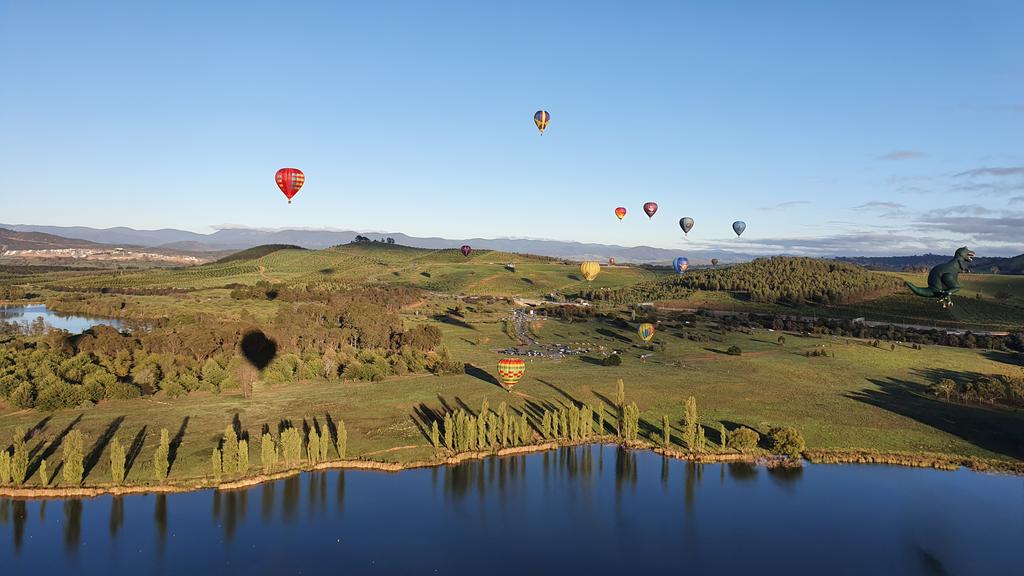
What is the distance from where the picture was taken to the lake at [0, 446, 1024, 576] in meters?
47.3

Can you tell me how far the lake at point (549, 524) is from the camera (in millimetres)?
47281

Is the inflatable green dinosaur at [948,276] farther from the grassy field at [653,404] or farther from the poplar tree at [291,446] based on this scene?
the poplar tree at [291,446]

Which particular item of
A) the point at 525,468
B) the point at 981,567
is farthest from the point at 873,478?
the point at 525,468

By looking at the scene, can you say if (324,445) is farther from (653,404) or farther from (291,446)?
(653,404)

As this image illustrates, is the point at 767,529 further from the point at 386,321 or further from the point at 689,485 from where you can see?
the point at 386,321

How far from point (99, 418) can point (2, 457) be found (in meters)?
16.9

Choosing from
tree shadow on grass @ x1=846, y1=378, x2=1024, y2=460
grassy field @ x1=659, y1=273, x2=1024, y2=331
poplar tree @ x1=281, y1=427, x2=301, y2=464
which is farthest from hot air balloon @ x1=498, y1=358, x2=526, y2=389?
grassy field @ x1=659, y1=273, x2=1024, y2=331

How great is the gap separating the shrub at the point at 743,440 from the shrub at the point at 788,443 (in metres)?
1.80

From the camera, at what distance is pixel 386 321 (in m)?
128

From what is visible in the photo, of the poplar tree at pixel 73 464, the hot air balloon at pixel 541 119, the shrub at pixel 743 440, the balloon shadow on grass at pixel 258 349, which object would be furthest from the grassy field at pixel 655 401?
the hot air balloon at pixel 541 119

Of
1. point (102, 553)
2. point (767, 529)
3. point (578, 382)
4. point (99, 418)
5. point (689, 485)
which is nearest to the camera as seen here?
point (102, 553)

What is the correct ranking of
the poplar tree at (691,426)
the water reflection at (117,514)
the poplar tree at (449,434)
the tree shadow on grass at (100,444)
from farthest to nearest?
1. the poplar tree at (691,426)
2. the poplar tree at (449,434)
3. the tree shadow on grass at (100,444)
4. the water reflection at (117,514)

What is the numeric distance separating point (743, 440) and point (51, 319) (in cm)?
17592

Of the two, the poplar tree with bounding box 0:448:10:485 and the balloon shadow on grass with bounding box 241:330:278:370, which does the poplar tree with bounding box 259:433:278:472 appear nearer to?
the poplar tree with bounding box 0:448:10:485
